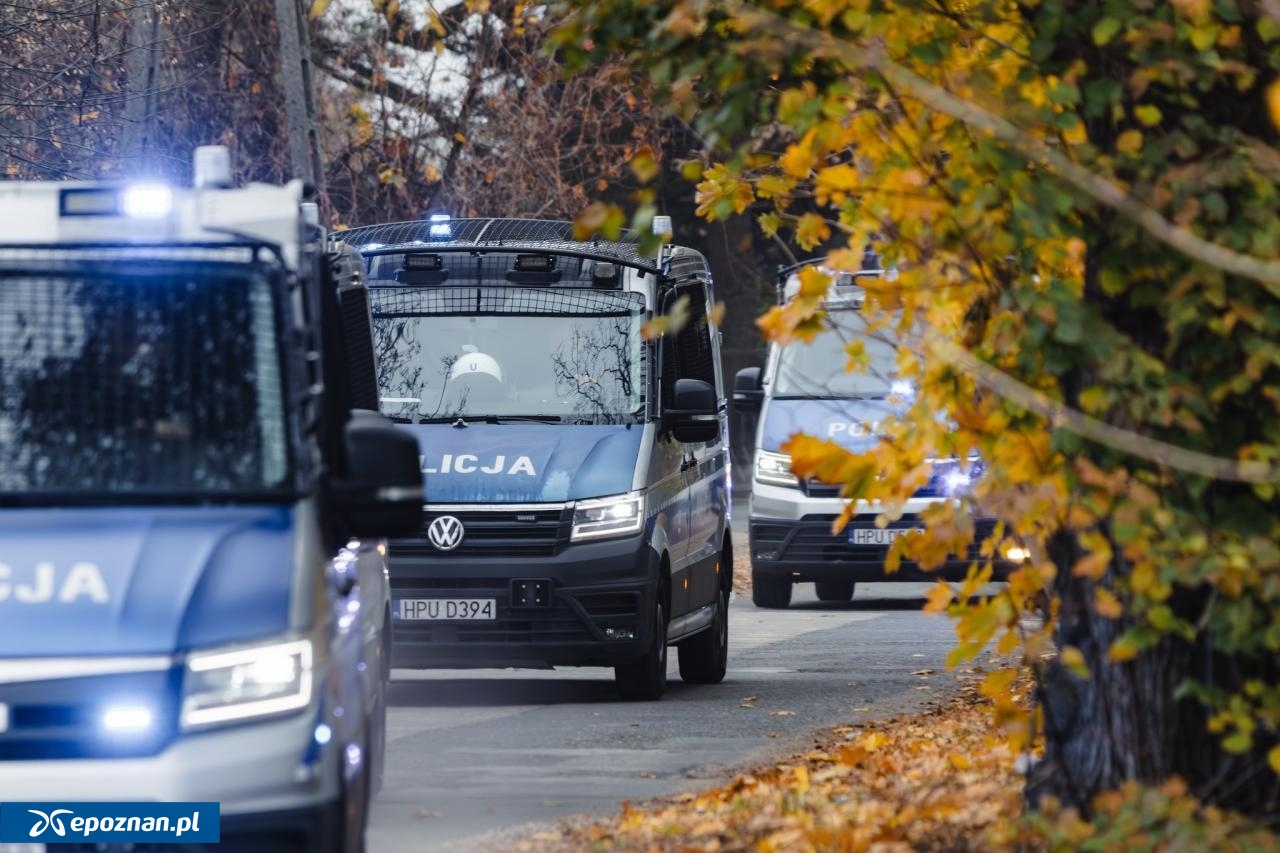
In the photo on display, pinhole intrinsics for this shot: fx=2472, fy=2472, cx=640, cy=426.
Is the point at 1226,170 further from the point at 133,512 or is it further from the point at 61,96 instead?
the point at 61,96

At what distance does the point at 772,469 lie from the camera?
2012 centimetres

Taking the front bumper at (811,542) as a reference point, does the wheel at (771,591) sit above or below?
below

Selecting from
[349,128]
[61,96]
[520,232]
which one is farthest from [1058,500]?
[349,128]

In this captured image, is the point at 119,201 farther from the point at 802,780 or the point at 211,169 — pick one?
the point at 802,780

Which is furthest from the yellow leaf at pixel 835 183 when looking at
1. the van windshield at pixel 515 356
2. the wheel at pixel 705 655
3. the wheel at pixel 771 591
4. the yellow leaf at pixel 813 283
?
the wheel at pixel 771 591

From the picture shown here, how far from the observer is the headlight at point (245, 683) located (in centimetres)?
572

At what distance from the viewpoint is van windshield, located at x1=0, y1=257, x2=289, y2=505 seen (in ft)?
21.0

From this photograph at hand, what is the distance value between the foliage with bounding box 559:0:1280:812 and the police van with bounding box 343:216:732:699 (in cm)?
518

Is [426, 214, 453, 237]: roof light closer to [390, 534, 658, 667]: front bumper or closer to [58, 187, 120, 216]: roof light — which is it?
[390, 534, 658, 667]: front bumper

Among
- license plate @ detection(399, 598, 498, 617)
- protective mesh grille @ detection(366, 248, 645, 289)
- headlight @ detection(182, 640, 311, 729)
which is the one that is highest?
protective mesh grille @ detection(366, 248, 645, 289)

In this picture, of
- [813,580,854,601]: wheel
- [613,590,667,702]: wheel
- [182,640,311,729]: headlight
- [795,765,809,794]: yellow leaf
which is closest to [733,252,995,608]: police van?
[813,580,854,601]: wheel

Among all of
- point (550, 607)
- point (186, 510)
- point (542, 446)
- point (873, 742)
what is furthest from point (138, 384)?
point (542, 446)

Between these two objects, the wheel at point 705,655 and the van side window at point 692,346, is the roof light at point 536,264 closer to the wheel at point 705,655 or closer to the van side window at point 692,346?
the van side window at point 692,346

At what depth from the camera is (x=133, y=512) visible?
618 cm
